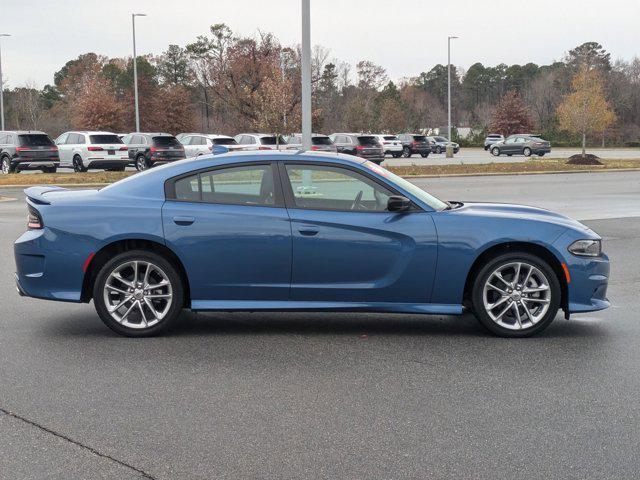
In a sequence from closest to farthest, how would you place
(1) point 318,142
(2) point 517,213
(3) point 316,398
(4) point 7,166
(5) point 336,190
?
(3) point 316,398, (5) point 336,190, (2) point 517,213, (4) point 7,166, (1) point 318,142

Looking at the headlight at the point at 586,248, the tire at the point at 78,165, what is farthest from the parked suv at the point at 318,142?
the headlight at the point at 586,248

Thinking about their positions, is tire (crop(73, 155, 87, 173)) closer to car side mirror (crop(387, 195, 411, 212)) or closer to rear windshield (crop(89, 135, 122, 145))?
rear windshield (crop(89, 135, 122, 145))

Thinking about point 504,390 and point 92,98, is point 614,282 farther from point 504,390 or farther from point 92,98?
point 92,98

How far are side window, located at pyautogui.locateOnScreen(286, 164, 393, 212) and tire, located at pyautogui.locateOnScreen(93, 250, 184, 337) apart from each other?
1.21 metres

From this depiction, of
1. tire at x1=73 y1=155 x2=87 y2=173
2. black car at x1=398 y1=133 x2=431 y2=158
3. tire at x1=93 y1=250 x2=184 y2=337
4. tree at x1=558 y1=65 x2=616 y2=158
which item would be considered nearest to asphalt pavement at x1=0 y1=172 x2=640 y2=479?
tire at x1=93 y1=250 x2=184 y2=337

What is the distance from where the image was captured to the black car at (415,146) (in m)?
53.2

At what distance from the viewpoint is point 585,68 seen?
43406 mm

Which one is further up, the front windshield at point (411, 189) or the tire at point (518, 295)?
the front windshield at point (411, 189)

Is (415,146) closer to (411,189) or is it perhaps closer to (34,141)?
(34,141)

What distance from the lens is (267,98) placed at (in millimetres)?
34281

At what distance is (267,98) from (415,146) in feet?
67.9

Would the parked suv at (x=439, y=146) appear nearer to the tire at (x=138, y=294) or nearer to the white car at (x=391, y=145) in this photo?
the white car at (x=391, y=145)

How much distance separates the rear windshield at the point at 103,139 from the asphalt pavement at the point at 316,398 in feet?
88.2

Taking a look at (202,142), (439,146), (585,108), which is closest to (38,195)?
(202,142)
